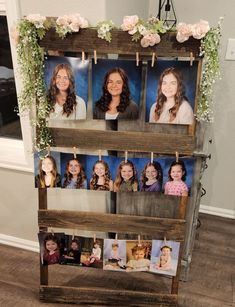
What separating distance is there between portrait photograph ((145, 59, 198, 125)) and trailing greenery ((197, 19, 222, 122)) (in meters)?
0.03

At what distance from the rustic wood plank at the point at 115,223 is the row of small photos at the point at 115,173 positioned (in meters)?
0.15

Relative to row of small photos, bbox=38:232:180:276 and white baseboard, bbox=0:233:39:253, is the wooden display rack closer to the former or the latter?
row of small photos, bbox=38:232:180:276

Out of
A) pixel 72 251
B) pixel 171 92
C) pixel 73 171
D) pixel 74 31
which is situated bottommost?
pixel 72 251

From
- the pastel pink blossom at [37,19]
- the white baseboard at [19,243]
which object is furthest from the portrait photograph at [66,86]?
the white baseboard at [19,243]

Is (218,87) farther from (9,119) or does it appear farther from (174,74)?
(9,119)

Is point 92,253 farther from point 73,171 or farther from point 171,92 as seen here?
point 171,92

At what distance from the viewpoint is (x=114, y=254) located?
1.64 m

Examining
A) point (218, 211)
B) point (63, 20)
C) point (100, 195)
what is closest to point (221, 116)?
point (218, 211)

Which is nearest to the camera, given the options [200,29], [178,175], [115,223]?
[200,29]

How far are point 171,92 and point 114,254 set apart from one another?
86 cm

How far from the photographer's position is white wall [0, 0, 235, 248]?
4.84 feet

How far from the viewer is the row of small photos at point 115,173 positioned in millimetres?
1457

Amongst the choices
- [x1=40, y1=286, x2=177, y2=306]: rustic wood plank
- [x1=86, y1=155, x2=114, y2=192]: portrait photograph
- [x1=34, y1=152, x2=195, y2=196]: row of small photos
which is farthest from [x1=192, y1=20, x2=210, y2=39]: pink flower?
[x1=40, y1=286, x2=177, y2=306]: rustic wood plank

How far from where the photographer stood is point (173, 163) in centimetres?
144
